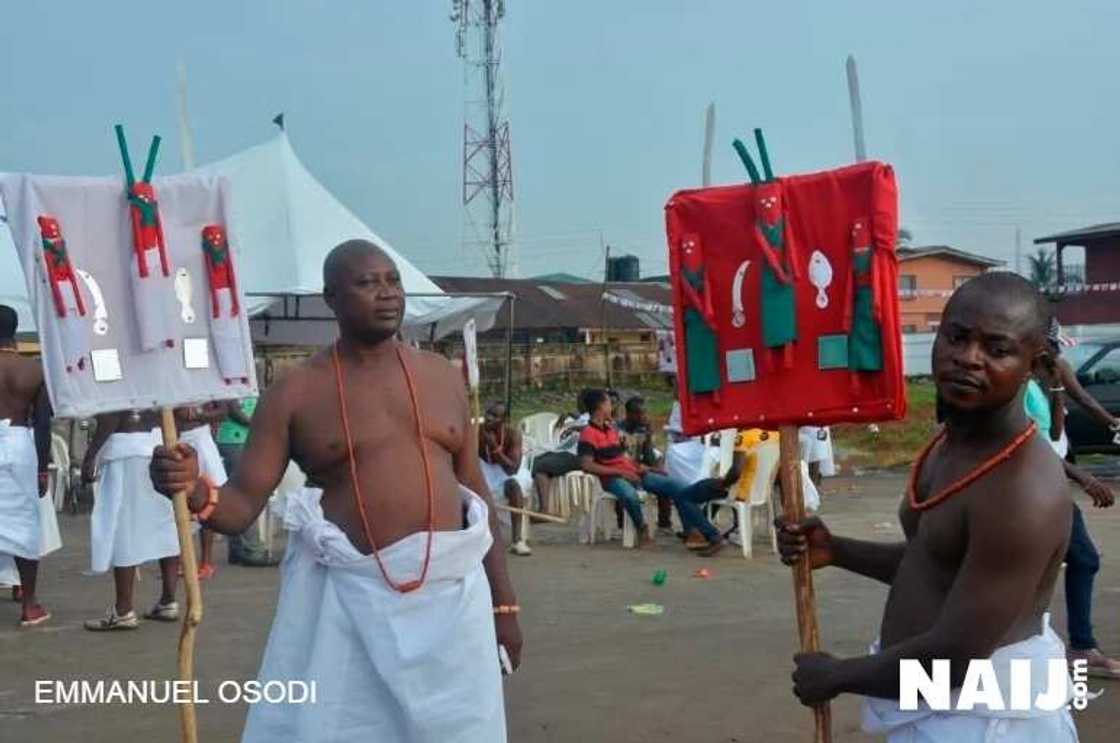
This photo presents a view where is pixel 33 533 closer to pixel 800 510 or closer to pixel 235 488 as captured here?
pixel 235 488

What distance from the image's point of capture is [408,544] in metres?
4.23

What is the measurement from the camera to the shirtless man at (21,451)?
8812mm

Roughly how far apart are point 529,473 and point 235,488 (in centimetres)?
902

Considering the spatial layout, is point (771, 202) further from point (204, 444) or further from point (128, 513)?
point (204, 444)

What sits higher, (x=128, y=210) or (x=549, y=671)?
(x=128, y=210)

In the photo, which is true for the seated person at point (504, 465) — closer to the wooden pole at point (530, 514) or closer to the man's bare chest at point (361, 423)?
the wooden pole at point (530, 514)

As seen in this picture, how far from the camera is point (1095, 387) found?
17.9m

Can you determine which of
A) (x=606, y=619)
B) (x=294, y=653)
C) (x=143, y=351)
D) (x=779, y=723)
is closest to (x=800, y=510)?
(x=294, y=653)

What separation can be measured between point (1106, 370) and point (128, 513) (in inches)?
509

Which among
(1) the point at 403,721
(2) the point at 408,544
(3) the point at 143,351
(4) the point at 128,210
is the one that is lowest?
(1) the point at 403,721

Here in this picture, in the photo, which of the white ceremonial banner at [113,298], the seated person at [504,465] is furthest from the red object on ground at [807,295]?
the seated person at [504,465]

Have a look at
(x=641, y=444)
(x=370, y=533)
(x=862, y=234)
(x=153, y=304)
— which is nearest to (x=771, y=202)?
(x=862, y=234)

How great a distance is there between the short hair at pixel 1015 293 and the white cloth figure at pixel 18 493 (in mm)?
7158

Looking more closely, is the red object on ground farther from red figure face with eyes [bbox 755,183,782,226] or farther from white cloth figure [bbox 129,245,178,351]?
white cloth figure [bbox 129,245,178,351]
